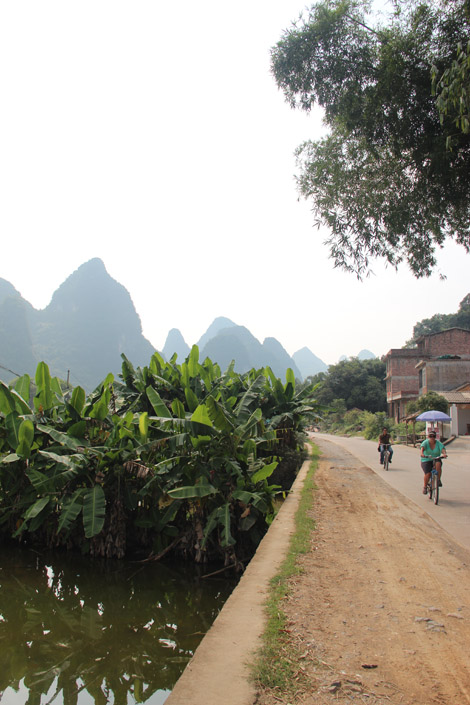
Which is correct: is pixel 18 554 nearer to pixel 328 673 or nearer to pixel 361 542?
pixel 361 542

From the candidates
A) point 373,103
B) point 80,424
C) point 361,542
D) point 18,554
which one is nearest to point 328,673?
point 361,542

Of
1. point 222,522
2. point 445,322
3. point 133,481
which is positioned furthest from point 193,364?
point 445,322

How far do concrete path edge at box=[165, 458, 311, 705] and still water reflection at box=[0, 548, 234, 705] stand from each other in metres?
0.81

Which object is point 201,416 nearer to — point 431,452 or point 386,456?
point 431,452

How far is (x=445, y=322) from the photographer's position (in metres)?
82.6

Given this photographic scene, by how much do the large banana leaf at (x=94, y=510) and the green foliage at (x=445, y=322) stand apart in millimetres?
71374

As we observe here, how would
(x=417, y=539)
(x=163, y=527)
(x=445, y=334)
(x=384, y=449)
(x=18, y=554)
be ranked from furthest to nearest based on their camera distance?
(x=445, y=334), (x=384, y=449), (x=18, y=554), (x=163, y=527), (x=417, y=539)

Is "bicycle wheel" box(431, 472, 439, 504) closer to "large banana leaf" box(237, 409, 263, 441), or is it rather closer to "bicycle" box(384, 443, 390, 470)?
"large banana leaf" box(237, 409, 263, 441)

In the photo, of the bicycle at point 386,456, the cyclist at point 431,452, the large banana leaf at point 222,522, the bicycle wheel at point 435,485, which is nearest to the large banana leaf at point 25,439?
the large banana leaf at point 222,522

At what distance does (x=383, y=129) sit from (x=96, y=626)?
10.6 meters

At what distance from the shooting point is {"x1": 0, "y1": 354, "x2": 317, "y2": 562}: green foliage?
6.75m

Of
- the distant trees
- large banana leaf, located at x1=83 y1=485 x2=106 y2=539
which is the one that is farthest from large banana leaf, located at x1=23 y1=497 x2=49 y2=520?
the distant trees

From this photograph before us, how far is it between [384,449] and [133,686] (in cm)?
1489

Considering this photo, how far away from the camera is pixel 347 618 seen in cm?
379
